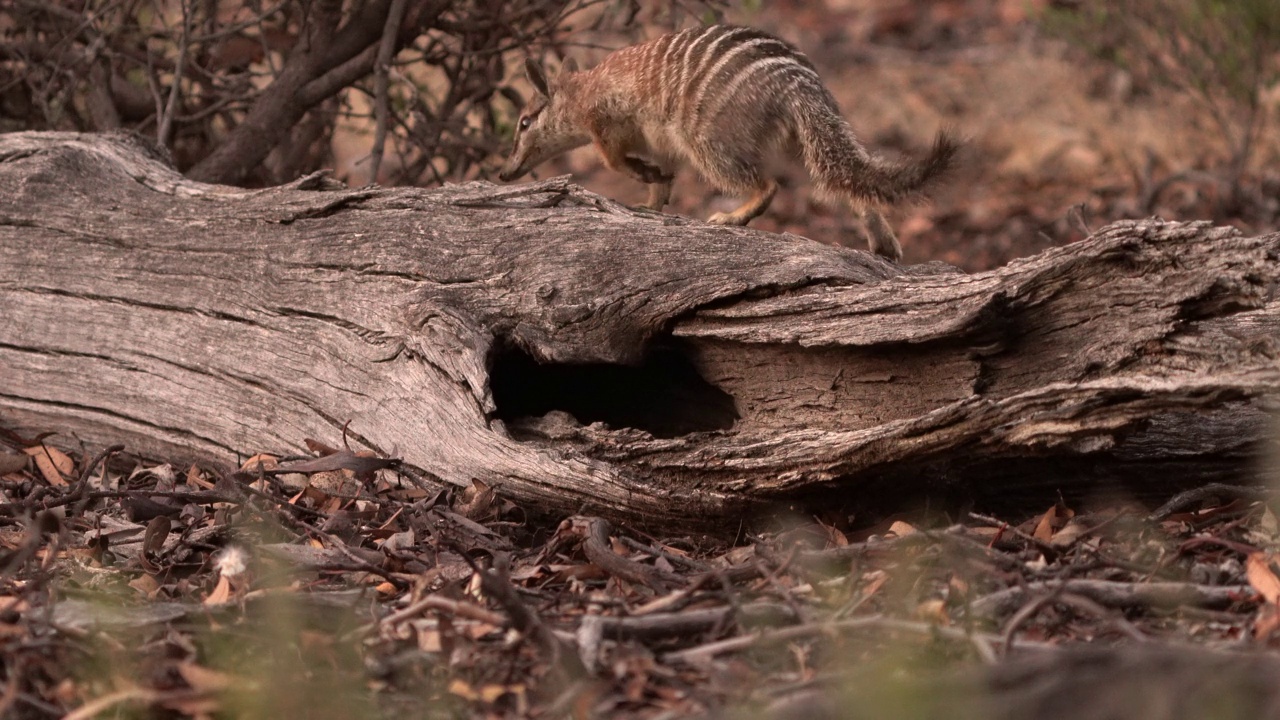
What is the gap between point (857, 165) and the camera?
4773 mm

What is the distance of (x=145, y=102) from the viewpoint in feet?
21.5

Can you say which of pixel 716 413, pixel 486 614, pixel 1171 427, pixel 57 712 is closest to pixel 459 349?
pixel 716 413

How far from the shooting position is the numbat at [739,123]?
15.7 feet

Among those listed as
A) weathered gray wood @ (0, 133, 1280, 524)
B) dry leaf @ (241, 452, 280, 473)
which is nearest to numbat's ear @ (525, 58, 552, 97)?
weathered gray wood @ (0, 133, 1280, 524)

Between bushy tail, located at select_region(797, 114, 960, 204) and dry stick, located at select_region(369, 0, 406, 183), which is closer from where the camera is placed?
bushy tail, located at select_region(797, 114, 960, 204)

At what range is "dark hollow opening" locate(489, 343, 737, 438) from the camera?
4.09 m

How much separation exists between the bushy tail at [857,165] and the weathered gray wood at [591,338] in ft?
1.98

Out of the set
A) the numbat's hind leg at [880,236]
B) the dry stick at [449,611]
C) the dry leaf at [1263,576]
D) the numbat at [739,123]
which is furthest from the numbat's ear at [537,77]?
the dry leaf at [1263,576]

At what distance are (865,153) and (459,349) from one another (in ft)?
5.91

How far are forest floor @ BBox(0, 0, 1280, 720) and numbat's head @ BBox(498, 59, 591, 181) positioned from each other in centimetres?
250

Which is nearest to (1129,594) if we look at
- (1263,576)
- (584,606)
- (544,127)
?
(1263,576)

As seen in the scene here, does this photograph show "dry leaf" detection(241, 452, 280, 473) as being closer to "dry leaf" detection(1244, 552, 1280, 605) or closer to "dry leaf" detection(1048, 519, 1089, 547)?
"dry leaf" detection(1048, 519, 1089, 547)

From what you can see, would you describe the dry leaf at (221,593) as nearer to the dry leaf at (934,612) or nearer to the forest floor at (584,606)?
the forest floor at (584,606)

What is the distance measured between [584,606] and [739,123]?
2.58 metres
